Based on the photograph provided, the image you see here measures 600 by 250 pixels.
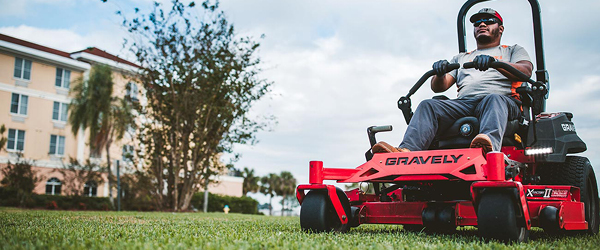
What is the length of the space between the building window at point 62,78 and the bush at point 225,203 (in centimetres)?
1252

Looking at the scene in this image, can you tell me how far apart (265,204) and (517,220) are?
71.8m

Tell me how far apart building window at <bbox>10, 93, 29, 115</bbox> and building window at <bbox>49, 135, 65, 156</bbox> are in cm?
267

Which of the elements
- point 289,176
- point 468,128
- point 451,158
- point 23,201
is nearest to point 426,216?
point 451,158

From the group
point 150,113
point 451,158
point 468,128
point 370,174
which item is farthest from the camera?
point 150,113

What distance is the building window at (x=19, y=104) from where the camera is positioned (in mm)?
34091

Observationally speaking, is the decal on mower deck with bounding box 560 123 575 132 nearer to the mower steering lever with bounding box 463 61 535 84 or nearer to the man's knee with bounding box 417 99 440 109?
the mower steering lever with bounding box 463 61 535 84

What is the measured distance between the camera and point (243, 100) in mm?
17891

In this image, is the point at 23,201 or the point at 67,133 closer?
the point at 23,201

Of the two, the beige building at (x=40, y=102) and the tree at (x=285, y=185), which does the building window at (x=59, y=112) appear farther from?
the tree at (x=285, y=185)

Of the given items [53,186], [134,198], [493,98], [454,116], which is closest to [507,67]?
[493,98]

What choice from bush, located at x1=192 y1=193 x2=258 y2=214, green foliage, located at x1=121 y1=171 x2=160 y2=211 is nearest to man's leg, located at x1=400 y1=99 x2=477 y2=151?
green foliage, located at x1=121 y1=171 x2=160 y2=211

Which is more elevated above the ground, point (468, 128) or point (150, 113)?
point (150, 113)

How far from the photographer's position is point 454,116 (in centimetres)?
484

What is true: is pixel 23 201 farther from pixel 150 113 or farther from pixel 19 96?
pixel 19 96
